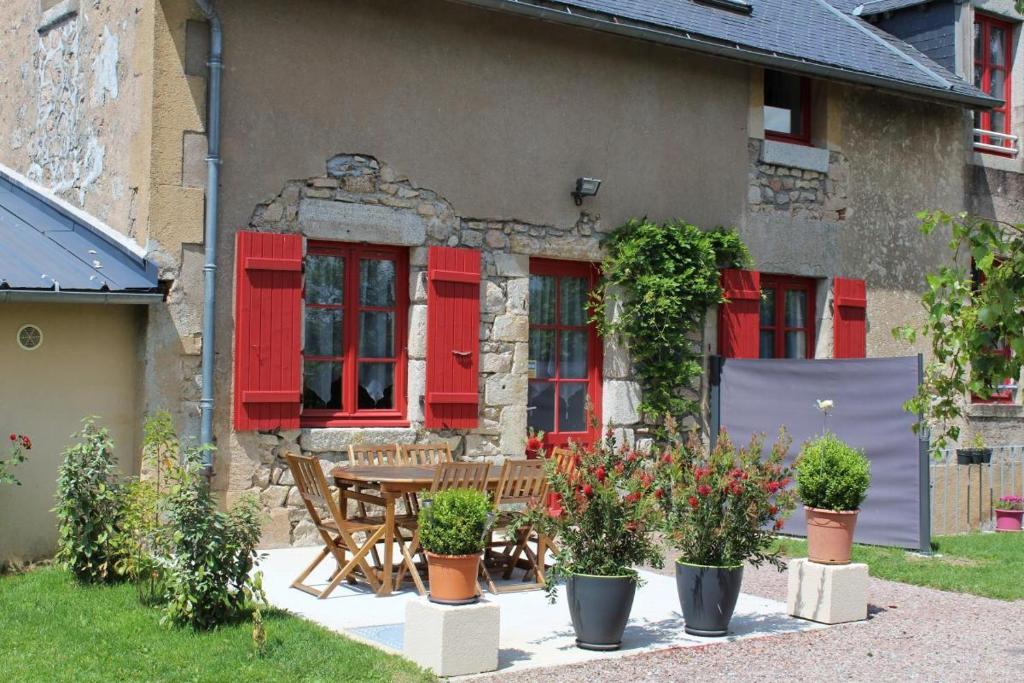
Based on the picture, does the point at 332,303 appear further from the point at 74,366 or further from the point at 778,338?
the point at 778,338

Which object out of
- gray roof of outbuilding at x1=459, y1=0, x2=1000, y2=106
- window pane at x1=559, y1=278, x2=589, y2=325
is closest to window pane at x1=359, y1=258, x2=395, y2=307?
window pane at x1=559, y1=278, x2=589, y2=325

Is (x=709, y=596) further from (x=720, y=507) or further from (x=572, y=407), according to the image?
(x=572, y=407)

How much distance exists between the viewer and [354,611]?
636 centimetres

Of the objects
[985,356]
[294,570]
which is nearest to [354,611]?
[294,570]

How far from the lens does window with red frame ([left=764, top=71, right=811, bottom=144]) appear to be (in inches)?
435

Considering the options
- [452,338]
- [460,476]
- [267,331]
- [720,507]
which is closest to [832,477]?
[720,507]

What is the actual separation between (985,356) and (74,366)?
5.50 m

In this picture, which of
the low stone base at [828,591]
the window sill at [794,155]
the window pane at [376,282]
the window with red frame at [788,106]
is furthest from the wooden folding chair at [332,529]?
the window with red frame at [788,106]

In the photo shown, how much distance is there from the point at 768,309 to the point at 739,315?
2.37 feet

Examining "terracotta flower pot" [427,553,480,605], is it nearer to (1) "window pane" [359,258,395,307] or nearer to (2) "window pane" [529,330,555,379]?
(1) "window pane" [359,258,395,307]

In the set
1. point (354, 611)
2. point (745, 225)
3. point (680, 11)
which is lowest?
point (354, 611)

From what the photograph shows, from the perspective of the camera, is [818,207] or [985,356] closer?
[985,356]

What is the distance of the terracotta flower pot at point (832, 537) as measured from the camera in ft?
21.0

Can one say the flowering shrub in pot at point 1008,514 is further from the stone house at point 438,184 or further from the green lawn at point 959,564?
the stone house at point 438,184
